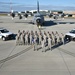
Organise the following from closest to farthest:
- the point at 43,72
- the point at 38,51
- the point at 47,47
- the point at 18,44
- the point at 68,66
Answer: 1. the point at 43,72
2. the point at 68,66
3. the point at 38,51
4. the point at 47,47
5. the point at 18,44

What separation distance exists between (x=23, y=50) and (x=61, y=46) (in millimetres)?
4886

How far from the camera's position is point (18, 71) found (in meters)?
15.0

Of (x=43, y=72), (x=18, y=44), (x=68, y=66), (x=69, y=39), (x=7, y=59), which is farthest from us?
(x=69, y=39)

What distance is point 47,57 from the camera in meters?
19.2

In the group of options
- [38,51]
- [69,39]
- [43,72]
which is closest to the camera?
[43,72]

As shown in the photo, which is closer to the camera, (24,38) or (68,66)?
(68,66)

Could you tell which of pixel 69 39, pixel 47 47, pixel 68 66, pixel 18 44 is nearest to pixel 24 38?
pixel 18 44

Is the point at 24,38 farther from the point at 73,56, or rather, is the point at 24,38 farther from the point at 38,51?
the point at 73,56

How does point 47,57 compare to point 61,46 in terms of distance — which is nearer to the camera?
point 47,57

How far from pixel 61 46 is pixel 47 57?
19.5 ft

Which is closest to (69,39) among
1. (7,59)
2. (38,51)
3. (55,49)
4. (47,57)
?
(55,49)

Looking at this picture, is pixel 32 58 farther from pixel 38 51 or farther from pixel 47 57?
pixel 38 51

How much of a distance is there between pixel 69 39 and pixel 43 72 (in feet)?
48.1

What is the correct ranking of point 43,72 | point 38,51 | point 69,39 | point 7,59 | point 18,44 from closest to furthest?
point 43,72 < point 7,59 < point 38,51 < point 18,44 < point 69,39
